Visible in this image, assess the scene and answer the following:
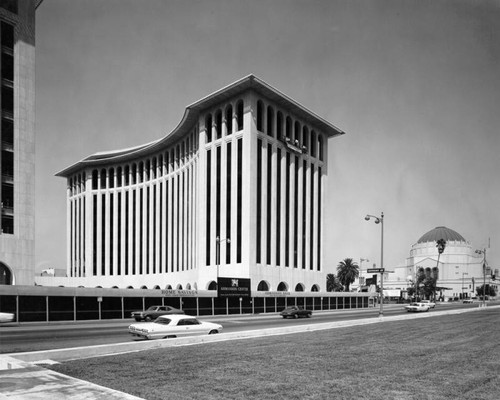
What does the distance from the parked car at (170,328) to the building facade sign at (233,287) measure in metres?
26.8

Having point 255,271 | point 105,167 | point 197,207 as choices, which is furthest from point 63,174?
point 255,271

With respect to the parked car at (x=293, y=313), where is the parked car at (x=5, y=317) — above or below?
above

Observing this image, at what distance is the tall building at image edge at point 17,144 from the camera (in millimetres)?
48147

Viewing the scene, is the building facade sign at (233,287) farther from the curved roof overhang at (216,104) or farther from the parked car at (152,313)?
the curved roof overhang at (216,104)

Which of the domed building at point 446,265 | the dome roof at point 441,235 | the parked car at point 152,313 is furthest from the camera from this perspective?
the dome roof at point 441,235

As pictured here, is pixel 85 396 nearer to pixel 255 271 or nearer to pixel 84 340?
pixel 84 340

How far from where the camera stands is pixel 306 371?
12680 millimetres

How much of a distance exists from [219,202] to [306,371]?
55.6m

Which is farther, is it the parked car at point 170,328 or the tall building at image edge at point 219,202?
the tall building at image edge at point 219,202

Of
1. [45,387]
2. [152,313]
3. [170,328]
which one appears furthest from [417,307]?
[45,387]

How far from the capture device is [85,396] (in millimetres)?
9461

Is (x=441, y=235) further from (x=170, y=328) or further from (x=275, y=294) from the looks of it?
(x=170, y=328)

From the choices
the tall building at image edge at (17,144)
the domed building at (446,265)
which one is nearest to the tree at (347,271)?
the domed building at (446,265)

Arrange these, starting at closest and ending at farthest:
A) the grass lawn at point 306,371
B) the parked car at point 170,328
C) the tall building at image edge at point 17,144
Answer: the grass lawn at point 306,371
the parked car at point 170,328
the tall building at image edge at point 17,144
